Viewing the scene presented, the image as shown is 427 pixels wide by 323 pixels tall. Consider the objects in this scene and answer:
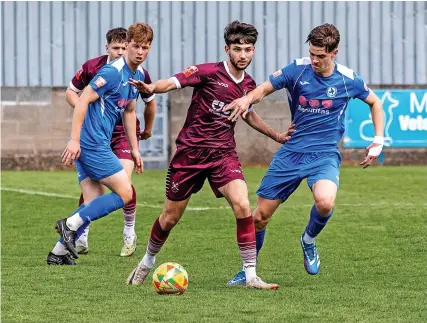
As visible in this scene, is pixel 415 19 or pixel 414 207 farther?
pixel 415 19

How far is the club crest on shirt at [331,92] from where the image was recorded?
852cm

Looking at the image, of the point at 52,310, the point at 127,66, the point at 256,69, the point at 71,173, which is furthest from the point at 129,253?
the point at 256,69

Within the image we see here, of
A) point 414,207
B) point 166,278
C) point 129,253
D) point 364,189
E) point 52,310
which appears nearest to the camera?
point 52,310

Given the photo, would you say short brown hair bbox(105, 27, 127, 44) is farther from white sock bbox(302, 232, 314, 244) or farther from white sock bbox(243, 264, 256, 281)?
white sock bbox(243, 264, 256, 281)

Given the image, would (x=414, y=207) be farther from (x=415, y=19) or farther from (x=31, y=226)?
(x=415, y=19)

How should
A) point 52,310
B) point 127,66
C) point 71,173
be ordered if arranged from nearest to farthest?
1. point 52,310
2. point 127,66
3. point 71,173

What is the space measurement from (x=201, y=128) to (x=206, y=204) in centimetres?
680

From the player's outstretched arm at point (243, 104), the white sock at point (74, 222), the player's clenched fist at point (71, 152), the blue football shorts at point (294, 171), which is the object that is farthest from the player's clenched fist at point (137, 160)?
the player's outstretched arm at point (243, 104)

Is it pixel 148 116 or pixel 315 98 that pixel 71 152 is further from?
pixel 148 116

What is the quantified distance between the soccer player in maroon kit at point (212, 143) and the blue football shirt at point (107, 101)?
0.81m

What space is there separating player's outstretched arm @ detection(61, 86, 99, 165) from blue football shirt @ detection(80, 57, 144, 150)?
8 cm

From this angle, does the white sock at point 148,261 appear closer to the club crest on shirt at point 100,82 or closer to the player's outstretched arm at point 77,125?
the player's outstretched arm at point 77,125

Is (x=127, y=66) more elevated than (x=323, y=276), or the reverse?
(x=127, y=66)

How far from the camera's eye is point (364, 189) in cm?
1723
